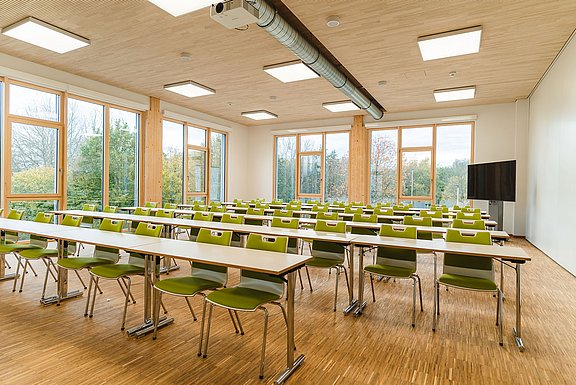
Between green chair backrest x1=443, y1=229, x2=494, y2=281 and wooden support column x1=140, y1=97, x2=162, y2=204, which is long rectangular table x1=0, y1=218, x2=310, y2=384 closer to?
green chair backrest x1=443, y1=229, x2=494, y2=281

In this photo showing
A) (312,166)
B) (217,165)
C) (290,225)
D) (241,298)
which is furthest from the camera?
(312,166)

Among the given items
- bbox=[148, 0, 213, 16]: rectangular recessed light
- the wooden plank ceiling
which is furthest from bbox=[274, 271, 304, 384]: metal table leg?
the wooden plank ceiling

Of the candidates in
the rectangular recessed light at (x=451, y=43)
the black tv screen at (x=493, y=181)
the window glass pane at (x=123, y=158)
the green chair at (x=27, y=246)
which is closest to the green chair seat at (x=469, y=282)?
the rectangular recessed light at (x=451, y=43)

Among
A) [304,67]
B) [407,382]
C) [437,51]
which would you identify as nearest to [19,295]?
[407,382]

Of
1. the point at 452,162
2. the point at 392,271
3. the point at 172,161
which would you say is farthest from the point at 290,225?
the point at 452,162

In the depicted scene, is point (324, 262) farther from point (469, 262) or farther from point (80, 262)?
point (80, 262)

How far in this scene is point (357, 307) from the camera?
155 inches

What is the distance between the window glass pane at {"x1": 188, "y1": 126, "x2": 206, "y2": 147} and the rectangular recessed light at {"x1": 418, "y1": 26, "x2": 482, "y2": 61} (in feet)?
25.4

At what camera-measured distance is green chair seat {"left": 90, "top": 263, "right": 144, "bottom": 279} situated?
3407 mm

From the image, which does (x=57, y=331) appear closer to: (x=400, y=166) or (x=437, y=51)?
(x=437, y=51)

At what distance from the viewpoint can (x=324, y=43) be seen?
584 cm

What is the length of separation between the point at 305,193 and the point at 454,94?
600cm

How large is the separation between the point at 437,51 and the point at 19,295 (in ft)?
23.4

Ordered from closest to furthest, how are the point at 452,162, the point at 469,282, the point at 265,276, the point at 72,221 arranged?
the point at 265,276 → the point at 469,282 → the point at 72,221 → the point at 452,162
